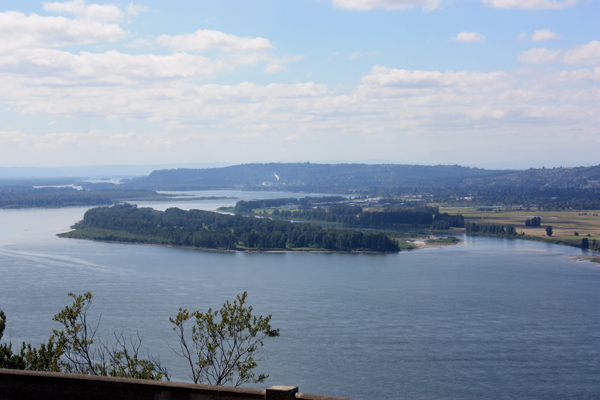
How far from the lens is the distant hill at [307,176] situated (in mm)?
84188

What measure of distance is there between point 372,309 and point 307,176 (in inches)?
3189

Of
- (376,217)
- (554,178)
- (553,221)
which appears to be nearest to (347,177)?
(554,178)

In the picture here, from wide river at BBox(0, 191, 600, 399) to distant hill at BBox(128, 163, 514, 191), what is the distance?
6149 cm

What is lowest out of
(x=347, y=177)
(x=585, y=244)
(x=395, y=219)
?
(x=585, y=244)

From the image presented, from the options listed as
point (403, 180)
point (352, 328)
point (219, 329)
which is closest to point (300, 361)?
point (352, 328)

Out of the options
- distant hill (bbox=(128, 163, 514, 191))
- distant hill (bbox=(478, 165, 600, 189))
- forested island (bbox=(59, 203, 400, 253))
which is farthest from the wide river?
distant hill (bbox=(128, 163, 514, 191))

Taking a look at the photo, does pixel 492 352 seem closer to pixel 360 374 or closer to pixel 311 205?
pixel 360 374

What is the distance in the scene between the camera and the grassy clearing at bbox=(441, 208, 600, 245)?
87.6 feet

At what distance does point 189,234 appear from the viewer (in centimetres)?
2503

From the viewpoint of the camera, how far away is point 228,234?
24.2 metres

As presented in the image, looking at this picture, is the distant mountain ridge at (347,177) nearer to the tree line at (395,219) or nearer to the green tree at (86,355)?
the tree line at (395,219)

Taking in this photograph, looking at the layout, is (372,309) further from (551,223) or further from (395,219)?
(551,223)

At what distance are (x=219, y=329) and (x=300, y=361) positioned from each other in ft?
16.8

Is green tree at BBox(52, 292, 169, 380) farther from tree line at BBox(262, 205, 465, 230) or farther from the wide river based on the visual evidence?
tree line at BBox(262, 205, 465, 230)
